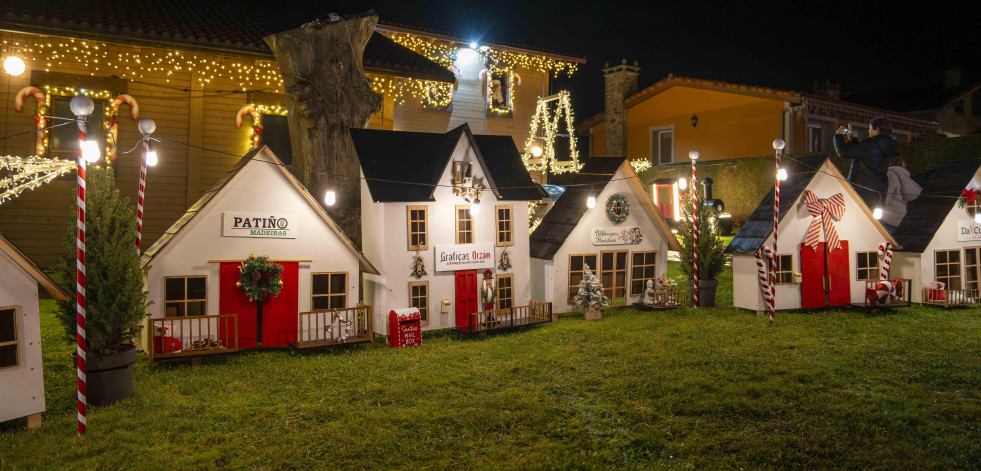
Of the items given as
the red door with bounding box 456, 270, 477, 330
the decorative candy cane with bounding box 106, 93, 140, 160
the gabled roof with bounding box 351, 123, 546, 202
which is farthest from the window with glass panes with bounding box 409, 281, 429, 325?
the decorative candy cane with bounding box 106, 93, 140, 160

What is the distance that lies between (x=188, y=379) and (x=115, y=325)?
1307 millimetres

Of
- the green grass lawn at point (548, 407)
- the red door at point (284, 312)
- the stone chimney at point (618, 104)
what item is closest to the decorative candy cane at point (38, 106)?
the green grass lawn at point (548, 407)

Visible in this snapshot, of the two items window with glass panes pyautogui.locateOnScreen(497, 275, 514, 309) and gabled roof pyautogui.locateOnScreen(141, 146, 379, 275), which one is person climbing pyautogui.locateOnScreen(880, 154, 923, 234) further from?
gabled roof pyautogui.locateOnScreen(141, 146, 379, 275)

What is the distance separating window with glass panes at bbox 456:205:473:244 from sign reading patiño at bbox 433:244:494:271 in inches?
7.7

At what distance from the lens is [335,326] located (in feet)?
35.3

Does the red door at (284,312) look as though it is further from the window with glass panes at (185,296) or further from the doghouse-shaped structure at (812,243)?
the doghouse-shaped structure at (812,243)

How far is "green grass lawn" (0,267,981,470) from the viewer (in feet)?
20.5

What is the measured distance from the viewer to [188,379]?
8.73 meters

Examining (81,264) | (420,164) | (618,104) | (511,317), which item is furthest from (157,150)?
(618,104)

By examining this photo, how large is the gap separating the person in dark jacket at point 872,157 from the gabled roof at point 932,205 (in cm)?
78

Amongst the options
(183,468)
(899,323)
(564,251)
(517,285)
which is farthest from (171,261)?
(899,323)

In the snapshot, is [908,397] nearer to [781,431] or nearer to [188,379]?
[781,431]

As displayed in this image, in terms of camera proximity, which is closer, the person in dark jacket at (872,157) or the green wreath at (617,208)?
the green wreath at (617,208)

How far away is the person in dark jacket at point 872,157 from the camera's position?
1507cm
